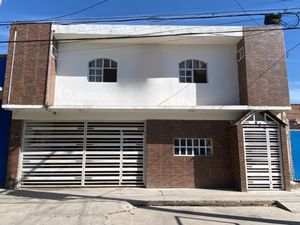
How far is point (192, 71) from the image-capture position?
14188mm

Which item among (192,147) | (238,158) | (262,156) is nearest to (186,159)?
(192,147)

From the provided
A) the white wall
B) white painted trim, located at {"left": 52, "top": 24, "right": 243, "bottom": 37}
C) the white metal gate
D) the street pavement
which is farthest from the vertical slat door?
the white metal gate

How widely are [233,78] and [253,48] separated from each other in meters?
1.62

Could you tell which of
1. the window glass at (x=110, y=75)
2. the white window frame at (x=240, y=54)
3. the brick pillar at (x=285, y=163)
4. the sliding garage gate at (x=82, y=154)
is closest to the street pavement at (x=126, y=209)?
the brick pillar at (x=285, y=163)

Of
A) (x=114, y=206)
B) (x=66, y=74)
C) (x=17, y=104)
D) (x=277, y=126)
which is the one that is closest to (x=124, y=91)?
(x=66, y=74)

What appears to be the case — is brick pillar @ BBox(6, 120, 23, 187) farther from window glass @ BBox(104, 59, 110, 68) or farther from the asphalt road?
window glass @ BBox(104, 59, 110, 68)

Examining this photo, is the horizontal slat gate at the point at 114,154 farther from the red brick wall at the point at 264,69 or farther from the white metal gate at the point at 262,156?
the red brick wall at the point at 264,69

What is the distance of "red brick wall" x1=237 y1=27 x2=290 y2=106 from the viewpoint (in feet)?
42.7

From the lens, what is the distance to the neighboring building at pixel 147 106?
12820mm

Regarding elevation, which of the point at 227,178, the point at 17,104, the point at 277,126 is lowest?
the point at 227,178

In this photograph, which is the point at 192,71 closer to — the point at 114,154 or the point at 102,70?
the point at 102,70

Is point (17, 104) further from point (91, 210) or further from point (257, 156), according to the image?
point (257, 156)

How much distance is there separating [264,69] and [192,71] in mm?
3189

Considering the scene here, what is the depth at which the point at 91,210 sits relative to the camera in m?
8.85
